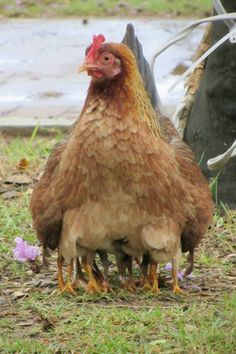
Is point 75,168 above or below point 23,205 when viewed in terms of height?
above

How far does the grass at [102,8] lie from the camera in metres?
13.4

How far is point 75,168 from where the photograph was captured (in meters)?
4.89

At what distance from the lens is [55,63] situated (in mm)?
10727

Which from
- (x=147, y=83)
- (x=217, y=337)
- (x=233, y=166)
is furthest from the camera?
(x=233, y=166)

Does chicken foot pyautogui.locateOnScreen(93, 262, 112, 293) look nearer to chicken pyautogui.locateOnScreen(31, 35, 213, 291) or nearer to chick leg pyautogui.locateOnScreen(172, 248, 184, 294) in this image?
chicken pyautogui.locateOnScreen(31, 35, 213, 291)

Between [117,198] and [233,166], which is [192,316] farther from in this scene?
[233,166]

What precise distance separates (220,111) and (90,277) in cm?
181

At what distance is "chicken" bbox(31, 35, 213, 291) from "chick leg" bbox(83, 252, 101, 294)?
38 mm

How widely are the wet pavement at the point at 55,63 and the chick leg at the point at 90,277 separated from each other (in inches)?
129

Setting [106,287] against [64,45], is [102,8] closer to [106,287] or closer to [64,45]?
[64,45]

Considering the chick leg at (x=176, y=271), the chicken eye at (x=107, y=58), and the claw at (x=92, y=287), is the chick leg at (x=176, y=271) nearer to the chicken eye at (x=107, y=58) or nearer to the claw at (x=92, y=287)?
the claw at (x=92, y=287)

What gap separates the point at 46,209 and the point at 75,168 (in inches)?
12.3

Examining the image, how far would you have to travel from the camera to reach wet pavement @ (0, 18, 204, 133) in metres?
8.88

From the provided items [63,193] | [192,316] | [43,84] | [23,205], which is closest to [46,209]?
[63,193]
